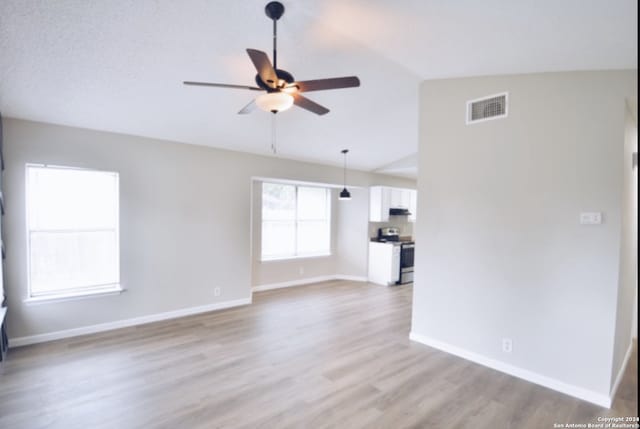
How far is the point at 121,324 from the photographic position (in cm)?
403

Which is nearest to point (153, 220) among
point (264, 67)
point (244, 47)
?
point (244, 47)

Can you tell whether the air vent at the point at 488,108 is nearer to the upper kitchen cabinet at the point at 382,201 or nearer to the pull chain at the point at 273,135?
the pull chain at the point at 273,135

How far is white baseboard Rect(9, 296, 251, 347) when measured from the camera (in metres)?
3.49

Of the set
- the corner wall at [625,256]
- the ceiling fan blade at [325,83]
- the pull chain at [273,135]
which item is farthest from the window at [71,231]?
A: the corner wall at [625,256]

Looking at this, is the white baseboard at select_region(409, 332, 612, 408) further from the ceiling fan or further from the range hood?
the range hood

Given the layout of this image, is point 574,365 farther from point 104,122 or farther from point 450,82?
point 104,122

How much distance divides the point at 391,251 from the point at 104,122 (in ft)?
17.5

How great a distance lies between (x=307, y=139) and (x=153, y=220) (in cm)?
255

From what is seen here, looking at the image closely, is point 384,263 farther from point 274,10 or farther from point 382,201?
point 274,10

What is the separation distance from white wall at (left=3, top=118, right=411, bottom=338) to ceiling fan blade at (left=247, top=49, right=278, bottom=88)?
116 inches

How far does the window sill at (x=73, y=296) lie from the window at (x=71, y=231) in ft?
0.06

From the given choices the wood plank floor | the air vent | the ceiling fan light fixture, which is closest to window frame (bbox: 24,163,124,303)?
the wood plank floor

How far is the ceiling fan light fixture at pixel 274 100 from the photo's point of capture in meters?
2.11

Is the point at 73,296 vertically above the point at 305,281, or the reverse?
the point at 73,296
